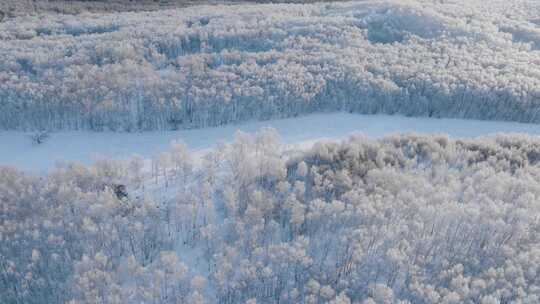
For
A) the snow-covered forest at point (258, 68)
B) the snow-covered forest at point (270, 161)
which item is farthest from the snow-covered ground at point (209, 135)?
the snow-covered forest at point (258, 68)

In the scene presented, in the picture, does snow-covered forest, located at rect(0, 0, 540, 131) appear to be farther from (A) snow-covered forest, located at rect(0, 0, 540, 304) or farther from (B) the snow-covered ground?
(B) the snow-covered ground

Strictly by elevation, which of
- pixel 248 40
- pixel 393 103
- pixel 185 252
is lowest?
pixel 185 252

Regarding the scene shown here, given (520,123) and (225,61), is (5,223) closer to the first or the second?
(225,61)

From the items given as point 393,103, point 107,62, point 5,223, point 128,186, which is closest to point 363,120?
point 393,103

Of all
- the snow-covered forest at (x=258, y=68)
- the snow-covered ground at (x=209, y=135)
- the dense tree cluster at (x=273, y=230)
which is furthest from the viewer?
the snow-covered forest at (x=258, y=68)

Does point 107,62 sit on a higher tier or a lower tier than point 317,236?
higher

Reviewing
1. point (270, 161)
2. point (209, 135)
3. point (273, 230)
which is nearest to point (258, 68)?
point (209, 135)

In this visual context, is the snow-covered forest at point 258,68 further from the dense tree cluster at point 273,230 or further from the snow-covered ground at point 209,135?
the dense tree cluster at point 273,230
